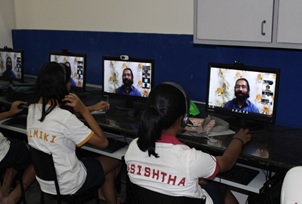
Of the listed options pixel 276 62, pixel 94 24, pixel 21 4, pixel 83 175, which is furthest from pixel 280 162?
pixel 21 4

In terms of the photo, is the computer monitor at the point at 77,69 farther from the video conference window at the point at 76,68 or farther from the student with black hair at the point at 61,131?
the student with black hair at the point at 61,131

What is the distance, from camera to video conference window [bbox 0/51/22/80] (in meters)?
3.56

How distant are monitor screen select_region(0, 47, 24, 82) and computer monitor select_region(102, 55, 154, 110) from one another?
3.41 ft

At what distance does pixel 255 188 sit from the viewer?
1.87 metres

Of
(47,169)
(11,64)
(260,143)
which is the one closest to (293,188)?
(260,143)

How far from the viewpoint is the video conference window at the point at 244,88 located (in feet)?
7.23

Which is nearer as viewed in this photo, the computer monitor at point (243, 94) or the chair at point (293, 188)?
the chair at point (293, 188)

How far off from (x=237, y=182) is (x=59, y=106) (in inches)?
42.0

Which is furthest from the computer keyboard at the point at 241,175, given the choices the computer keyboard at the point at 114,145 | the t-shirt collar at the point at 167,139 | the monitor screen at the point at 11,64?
the monitor screen at the point at 11,64

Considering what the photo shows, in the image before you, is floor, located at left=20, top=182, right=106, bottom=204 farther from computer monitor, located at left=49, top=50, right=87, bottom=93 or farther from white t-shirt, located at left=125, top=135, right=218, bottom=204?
white t-shirt, located at left=125, top=135, right=218, bottom=204

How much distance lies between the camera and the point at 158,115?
1.54 meters

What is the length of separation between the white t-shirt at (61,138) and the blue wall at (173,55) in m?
1.12

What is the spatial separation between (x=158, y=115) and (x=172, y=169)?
0.74 feet

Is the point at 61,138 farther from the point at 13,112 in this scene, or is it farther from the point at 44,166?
the point at 13,112
